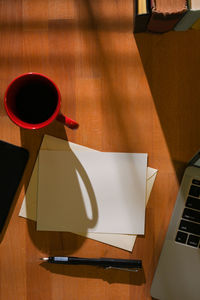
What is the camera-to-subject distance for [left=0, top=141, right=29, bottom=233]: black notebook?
2.21 ft

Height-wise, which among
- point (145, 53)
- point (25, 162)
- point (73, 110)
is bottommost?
point (25, 162)

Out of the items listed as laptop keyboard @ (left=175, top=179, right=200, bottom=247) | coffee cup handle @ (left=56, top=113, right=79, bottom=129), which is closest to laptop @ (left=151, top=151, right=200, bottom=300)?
laptop keyboard @ (left=175, top=179, right=200, bottom=247)

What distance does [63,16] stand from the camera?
0.68 m

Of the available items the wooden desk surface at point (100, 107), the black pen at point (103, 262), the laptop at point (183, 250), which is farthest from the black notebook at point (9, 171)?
the laptop at point (183, 250)

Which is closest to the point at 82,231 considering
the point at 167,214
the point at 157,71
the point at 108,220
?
the point at 108,220

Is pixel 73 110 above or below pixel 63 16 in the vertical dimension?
→ below

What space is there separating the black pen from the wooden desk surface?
1cm

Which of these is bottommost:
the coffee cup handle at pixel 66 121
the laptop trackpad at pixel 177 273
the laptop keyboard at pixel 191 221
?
the laptop trackpad at pixel 177 273

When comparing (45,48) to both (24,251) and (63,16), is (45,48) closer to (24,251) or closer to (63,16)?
(63,16)

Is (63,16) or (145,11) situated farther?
(63,16)

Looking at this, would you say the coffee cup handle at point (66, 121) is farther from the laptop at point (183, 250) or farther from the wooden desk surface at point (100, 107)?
the laptop at point (183, 250)

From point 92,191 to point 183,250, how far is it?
0.74ft

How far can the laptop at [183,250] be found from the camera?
2.12 ft

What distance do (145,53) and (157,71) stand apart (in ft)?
0.15
